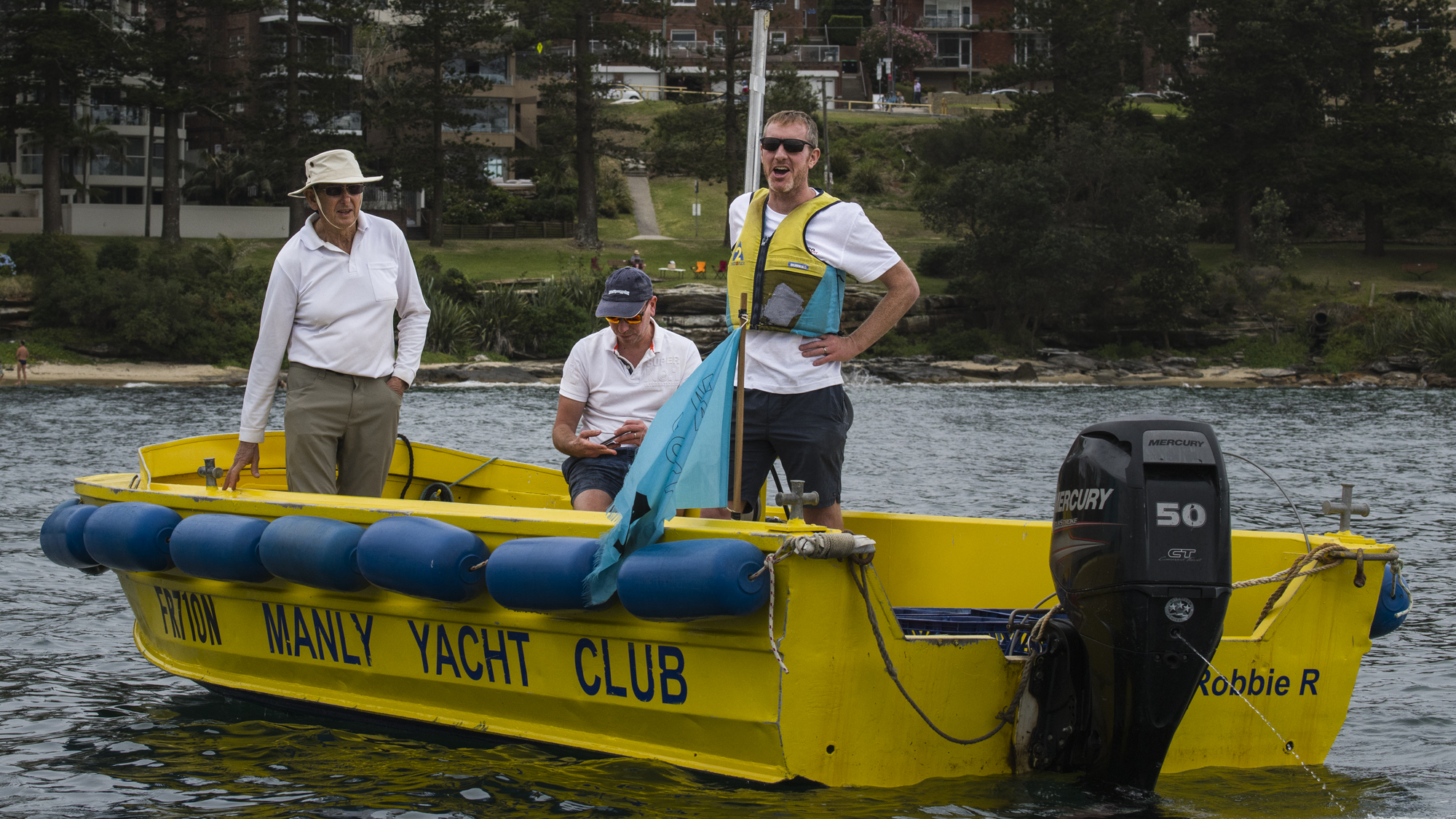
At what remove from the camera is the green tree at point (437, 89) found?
51469 millimetres

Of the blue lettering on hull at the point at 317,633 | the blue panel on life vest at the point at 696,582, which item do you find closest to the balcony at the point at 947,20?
the blue lettering on hull at the point at 317,633

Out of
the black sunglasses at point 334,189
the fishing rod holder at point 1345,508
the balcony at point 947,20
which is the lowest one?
the fishing rod holder at point 1345,508

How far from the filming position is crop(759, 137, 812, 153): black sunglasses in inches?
197

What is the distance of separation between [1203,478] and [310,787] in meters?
3.35

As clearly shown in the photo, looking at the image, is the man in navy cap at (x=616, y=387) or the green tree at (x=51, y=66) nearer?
the man in navy cap at (x=616, y=387)

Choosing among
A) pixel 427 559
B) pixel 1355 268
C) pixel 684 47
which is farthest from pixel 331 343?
pixel 684 47

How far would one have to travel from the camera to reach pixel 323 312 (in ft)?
20.1

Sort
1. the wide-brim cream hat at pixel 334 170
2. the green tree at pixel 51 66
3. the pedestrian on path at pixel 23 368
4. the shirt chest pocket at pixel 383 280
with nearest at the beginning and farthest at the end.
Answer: the wide-brim cream hat at pixel 334 170
the shirt chest pocket at pixel 383 280
the pedestrian on path at pixel 23 368
the green tree at pixel 51 66

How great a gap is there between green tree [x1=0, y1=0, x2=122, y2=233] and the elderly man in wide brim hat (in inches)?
1764

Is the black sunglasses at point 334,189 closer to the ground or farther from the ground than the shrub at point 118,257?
farther from the ground

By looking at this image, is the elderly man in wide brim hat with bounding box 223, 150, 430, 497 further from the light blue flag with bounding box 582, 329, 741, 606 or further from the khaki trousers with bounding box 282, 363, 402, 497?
the light blue flag with bounding box 582, 329, 741, 606

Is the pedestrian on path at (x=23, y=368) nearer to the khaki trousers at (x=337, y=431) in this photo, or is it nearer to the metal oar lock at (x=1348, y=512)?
the khaki trousers at (x=337, y=431)

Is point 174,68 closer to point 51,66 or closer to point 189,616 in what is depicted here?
point 51,66

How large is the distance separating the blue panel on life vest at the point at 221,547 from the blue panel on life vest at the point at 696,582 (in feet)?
6.15
